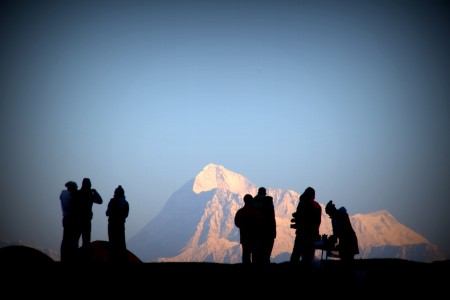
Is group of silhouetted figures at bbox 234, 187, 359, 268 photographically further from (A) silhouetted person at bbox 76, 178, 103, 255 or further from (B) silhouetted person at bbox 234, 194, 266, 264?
(A) silhouetted person at bbox 76, 178, 103, 255

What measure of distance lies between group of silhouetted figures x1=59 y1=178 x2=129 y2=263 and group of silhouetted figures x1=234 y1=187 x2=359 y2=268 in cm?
395

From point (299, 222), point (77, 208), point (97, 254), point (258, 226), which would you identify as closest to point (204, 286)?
point (258, 226)

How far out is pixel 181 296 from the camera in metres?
7.38

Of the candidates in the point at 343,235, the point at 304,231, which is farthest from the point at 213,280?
the point at 343,235

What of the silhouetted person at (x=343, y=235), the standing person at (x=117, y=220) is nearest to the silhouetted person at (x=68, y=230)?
the standing person at (x=117, y=220)

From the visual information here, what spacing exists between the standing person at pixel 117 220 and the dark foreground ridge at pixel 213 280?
99 centimetres

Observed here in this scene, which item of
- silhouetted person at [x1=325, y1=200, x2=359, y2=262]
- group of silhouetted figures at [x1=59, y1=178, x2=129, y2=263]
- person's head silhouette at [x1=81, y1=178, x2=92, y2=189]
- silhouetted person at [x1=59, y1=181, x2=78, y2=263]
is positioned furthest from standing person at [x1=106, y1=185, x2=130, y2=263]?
silhouetted person at [x1=325, y1=200, x2=359, y2=262]

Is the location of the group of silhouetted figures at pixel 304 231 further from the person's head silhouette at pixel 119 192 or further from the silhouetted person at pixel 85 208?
the silhouetted person at pixel 85 208

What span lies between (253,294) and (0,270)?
4.52 m

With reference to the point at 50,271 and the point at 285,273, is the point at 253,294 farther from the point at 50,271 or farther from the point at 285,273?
the point at 50,271

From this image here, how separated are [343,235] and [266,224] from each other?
204 centimetres

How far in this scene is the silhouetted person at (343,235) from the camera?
381 inches

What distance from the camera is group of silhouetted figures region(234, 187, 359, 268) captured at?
9.95 meters

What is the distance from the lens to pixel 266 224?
10.7m
